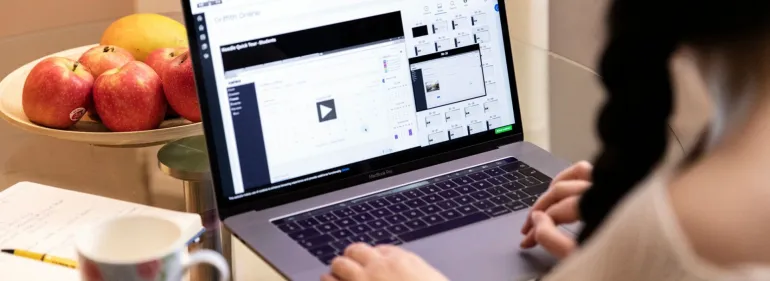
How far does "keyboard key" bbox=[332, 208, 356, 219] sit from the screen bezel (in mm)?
45

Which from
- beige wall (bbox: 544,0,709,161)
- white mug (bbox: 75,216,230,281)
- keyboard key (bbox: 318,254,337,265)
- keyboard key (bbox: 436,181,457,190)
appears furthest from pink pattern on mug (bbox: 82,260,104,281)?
beige wall (bbox: 544,0,709,161)

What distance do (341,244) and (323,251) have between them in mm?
24

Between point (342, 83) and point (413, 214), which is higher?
point (342, 83)

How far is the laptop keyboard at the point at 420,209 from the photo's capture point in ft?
2.97

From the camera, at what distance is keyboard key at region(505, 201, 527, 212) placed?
97cm

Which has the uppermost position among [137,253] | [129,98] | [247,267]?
[129,98]

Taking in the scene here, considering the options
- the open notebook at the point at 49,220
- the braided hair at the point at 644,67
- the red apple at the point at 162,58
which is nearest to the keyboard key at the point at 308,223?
the open notebook at the point at 49,220

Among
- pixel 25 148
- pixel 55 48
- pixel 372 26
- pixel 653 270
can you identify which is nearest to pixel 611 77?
pixel 653 270

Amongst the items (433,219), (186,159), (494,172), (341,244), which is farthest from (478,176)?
(186,159)

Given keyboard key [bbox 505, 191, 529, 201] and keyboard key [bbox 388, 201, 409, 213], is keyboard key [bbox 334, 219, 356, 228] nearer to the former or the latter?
keyboard key [bbox 388, 201, 409, 213]

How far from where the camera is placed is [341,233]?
91cm

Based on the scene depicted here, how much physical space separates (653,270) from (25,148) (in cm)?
94

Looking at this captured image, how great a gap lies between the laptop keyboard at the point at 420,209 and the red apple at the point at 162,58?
7.7 inches

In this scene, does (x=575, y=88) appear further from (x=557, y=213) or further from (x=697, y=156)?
(x=697, y=156)
